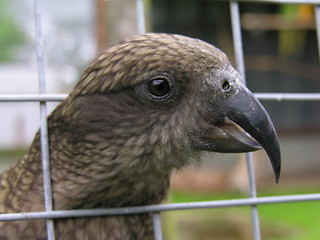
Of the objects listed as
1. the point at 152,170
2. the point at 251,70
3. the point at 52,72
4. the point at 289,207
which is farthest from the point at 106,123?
the point at 52,72

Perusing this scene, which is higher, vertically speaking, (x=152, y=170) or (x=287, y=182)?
(x=152, y=170)

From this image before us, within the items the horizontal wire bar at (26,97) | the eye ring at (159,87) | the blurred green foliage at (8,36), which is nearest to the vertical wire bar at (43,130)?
the horizontal wire bar at (26,97)

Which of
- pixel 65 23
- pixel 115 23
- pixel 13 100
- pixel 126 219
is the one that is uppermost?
pixel 65 23

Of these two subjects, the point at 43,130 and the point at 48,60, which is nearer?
the point at 43,130

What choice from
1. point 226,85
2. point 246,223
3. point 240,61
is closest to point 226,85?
point 226,85

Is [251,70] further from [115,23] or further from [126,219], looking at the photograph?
→ [126,219]

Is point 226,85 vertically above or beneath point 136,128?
above

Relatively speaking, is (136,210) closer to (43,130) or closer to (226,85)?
(43,130)

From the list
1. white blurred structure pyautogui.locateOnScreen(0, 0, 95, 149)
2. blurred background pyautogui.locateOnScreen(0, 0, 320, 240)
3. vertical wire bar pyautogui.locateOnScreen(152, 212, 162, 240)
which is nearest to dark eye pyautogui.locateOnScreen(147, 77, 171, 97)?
vertical wire bar pyautogui.locateOnScreen(152, 212, 162, 240)
